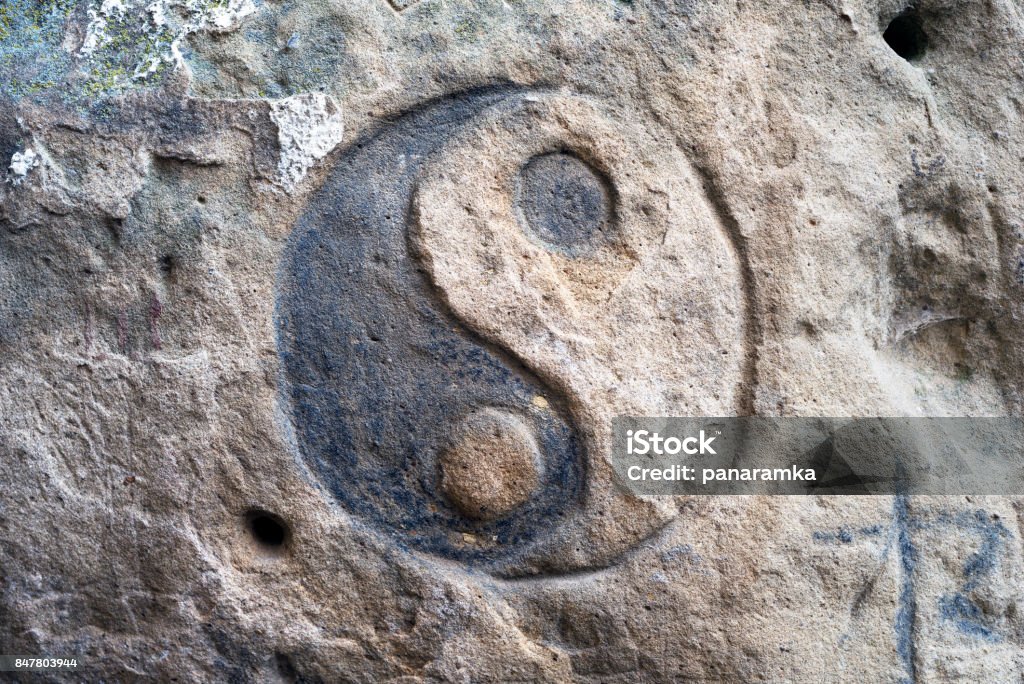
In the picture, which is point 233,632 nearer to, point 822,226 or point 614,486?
point 614,486

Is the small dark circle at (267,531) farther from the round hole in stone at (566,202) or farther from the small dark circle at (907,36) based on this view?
the small dark circle at (907,36)

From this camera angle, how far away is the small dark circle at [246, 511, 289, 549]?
6.15ft

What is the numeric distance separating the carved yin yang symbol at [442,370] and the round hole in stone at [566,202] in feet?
0.14

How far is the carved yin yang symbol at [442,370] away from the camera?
186 cm

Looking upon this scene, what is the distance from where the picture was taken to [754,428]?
1.93 meters

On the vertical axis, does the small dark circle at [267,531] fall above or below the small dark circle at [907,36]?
below

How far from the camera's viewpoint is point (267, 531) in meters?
1.90

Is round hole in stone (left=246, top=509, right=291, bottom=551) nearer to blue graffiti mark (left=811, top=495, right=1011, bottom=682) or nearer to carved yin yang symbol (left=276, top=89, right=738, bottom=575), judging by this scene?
carved yin yang symbol (left=276, top=89, right=738, bottom=575)

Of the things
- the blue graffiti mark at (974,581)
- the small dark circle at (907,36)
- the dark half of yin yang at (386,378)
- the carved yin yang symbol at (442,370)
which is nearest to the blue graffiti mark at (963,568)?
the blue graffiti mark at (974,581)

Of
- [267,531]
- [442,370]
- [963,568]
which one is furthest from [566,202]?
[963,568]

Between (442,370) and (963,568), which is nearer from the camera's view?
(442,370)

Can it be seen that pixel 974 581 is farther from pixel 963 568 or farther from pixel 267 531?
pixel 267 531

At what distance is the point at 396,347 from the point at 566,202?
1.43 ft

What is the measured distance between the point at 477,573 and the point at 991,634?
1.08 meters
